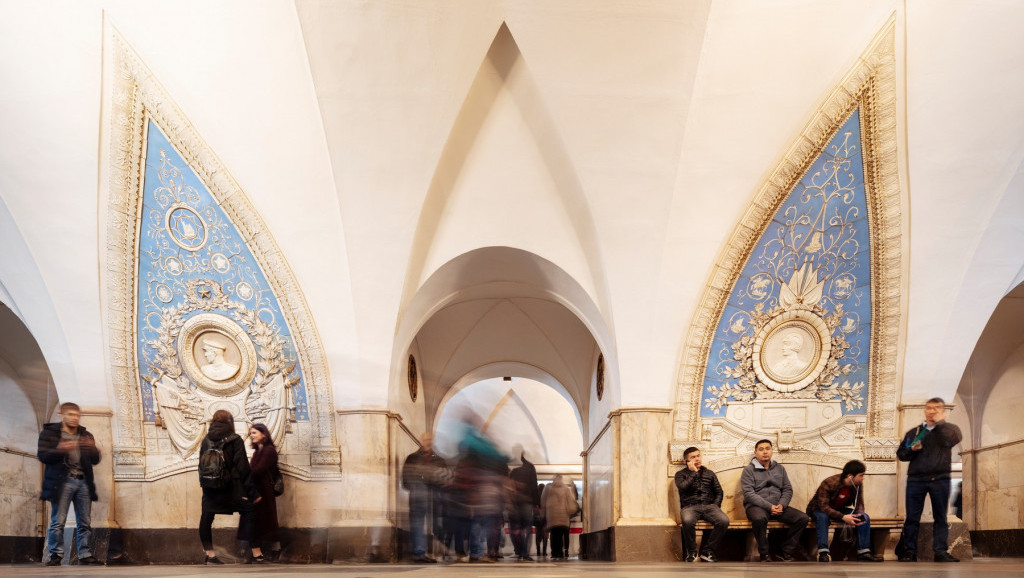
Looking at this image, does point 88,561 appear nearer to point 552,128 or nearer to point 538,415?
point 552,128

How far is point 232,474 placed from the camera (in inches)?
284

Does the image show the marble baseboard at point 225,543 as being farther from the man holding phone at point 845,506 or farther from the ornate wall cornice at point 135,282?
the man holding phone at point 845,506

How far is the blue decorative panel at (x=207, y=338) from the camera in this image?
8938 mm

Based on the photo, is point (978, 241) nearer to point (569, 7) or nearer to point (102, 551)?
point (569, 7)

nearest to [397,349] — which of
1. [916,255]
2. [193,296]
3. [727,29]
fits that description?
[193,296]

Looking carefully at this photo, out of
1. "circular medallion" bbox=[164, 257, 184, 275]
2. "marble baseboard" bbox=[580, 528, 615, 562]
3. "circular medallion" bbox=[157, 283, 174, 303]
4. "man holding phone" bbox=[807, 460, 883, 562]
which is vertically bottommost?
"marble baseboard" bbox=[580, 528, 615, 562]

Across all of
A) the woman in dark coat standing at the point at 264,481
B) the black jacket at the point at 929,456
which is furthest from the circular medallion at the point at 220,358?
the black jacket at the point at 929,456

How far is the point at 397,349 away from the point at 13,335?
352 centimetres

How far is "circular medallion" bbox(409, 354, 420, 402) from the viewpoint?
11938 millimetres

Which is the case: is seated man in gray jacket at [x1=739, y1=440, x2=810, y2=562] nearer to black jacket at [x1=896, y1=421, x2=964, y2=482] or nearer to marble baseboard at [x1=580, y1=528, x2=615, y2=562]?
black jacket at [x1=896, y1=421, x2=964, y2=482]

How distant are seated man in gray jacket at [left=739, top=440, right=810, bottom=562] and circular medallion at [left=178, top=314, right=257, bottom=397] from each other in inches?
195

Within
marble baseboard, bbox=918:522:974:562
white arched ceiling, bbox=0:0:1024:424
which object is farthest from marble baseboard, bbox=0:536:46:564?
marble baseboard, bbox=918:522:974:562

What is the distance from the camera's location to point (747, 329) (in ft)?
29.1

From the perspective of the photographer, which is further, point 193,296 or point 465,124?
point 193,296
